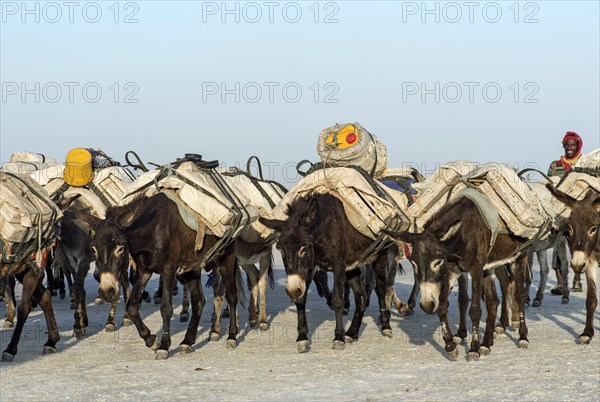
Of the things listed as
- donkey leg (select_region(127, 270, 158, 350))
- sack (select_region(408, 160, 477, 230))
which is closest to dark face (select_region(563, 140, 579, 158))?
sack (select_region(408, 160, 477, 230))

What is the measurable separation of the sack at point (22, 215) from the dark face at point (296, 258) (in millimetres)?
2821

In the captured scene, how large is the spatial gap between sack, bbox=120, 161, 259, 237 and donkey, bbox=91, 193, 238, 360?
0.22 meters

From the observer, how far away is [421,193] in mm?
13594

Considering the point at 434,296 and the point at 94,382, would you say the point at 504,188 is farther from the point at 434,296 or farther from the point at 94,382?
the point at 94,382

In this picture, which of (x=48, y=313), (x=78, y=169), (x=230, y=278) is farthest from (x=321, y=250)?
(x=78, y=169)

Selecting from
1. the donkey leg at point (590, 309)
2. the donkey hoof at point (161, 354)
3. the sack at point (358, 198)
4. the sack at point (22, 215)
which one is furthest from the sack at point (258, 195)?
the donkey leg at point (590, 309)

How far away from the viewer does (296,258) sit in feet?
39.5

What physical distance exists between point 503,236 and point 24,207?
6.00 m

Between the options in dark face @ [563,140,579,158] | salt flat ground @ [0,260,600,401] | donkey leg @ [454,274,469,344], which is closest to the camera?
salt flat ground @ [0,260,600,401]

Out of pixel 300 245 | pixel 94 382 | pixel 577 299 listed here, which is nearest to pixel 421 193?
pixel 300 245

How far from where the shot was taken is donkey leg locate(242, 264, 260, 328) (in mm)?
15000

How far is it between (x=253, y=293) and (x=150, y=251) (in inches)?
142

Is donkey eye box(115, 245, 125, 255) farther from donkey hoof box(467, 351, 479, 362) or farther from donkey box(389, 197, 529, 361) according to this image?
→ donkey hoof box(467, 351, 479, 362)

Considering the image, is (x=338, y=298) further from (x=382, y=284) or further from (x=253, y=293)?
(x=253, y=293)
